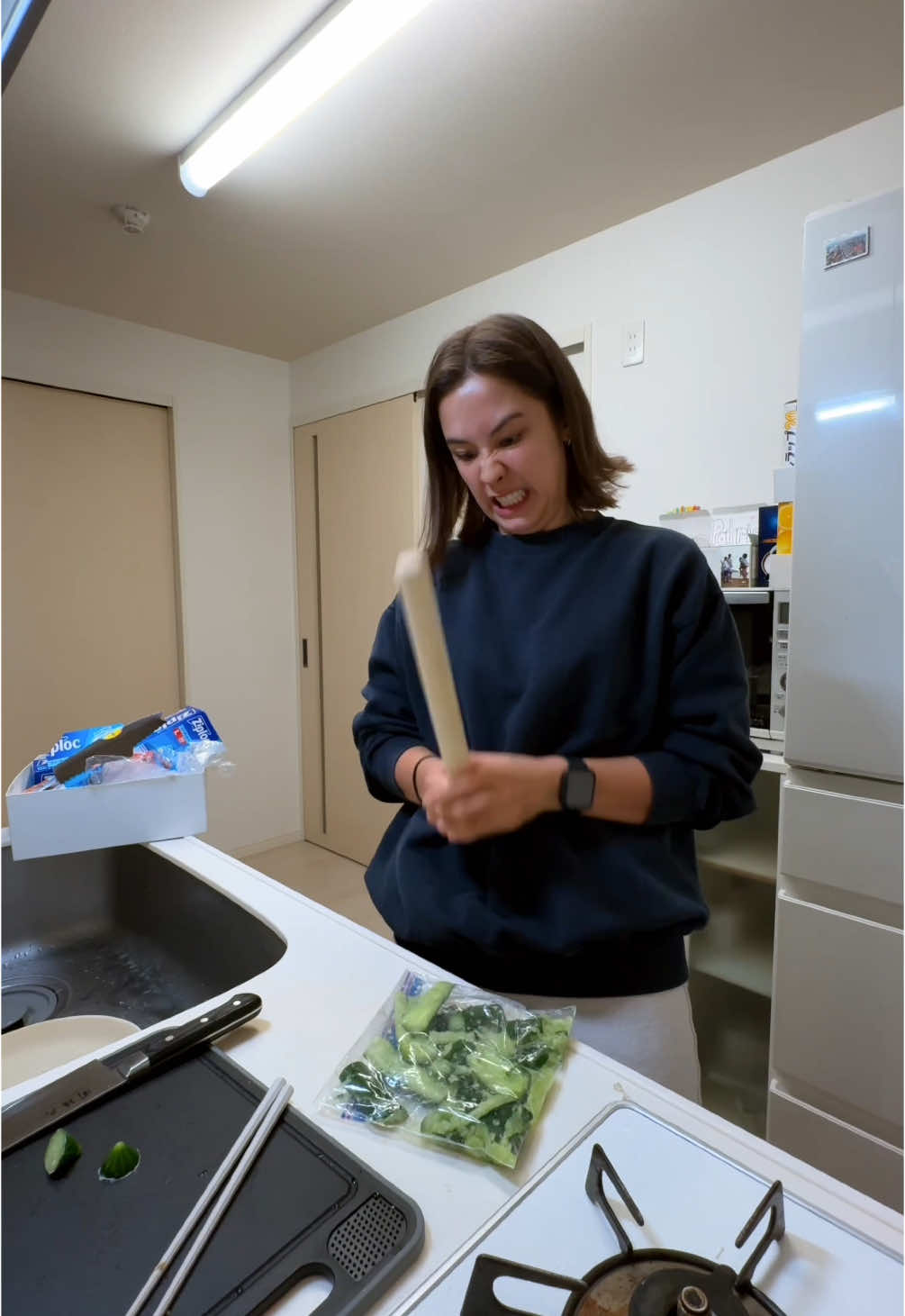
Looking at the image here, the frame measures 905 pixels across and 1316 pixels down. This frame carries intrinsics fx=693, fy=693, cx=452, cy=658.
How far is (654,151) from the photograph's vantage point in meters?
1.73

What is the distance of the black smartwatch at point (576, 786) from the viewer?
0.67 m

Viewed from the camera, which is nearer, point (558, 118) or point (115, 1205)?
point (115, 1205)

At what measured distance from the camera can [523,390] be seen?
0.81 m

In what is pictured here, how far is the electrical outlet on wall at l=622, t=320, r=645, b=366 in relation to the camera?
2.07 meters

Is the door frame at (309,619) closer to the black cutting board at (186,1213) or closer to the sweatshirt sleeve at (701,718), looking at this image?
the sweatshirt sleeve at (701,718)

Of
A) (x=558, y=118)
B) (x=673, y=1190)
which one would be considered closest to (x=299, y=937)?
(x=673, y=1190)

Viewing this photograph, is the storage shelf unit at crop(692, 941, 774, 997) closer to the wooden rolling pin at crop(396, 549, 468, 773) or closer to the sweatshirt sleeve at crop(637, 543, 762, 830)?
the sweatshirt sleeve at crop(637, 543, 762, 830)

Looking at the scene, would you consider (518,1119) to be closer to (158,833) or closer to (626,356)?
(158,833)

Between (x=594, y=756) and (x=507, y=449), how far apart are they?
364 mm

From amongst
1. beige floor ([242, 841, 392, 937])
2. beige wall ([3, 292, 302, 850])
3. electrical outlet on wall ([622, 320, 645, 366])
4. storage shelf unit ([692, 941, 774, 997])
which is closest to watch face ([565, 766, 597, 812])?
storage shelf unit ([692, 941, 774, 997])

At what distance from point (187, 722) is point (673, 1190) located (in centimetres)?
93

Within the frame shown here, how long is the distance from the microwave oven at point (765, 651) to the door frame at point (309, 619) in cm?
217

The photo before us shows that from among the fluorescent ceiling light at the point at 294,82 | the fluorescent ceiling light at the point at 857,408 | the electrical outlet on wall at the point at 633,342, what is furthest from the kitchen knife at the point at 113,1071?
the electrical outlet on wall at the point at 633,342

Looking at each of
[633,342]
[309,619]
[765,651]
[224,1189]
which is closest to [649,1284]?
[224,1189]
